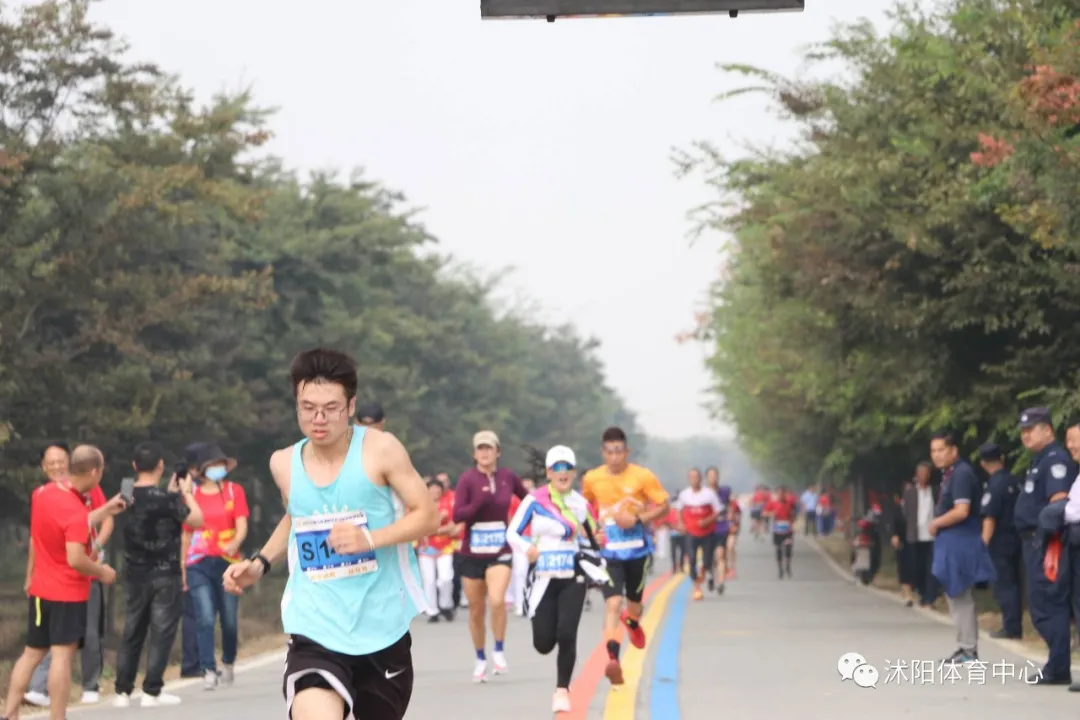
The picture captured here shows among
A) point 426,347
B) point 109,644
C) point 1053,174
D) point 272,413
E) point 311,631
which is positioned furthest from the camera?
point 426,347

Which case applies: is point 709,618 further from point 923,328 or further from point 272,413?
point 272,413

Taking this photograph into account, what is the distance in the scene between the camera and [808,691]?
14.6m

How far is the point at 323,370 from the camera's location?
24.8ft

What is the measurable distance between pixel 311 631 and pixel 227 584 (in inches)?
17.0

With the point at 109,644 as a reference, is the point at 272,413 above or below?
above

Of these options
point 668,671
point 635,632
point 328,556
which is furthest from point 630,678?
point 328,556

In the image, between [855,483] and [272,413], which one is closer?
[272,413]

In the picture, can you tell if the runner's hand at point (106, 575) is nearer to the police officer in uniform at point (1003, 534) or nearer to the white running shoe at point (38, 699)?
the white running shoe at point (38, 699)

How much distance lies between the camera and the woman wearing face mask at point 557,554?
13695 mm

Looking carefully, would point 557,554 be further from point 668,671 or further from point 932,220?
point 932,220

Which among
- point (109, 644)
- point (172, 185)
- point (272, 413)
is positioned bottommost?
point (109, 644)

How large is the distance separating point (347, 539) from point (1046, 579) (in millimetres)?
9056

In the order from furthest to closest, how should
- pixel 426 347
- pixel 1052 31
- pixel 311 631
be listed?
pixel 426 347 < pixel 1052 31 < pixel 311 631

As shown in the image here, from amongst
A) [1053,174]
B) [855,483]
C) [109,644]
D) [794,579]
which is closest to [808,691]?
[1053,174]
